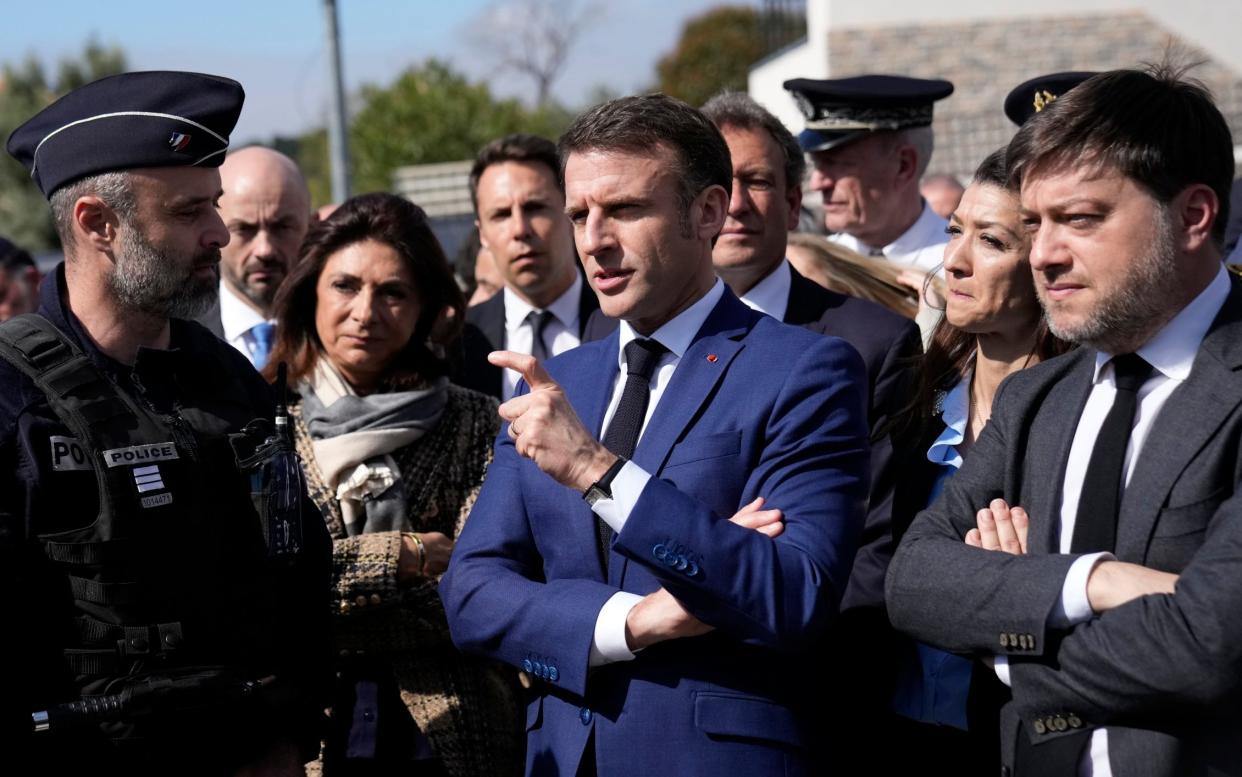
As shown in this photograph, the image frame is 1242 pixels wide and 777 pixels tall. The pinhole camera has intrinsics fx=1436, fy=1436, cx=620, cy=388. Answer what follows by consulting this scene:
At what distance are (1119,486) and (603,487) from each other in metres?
0.99

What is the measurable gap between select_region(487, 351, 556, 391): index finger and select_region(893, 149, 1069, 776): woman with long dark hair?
1.20 metres

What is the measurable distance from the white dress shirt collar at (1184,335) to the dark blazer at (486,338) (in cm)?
265

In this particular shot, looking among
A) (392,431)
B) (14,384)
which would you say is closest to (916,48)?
(392,431)

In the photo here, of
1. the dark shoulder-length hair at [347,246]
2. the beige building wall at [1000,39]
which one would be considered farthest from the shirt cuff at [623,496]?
the beige building wall at [1000,39]

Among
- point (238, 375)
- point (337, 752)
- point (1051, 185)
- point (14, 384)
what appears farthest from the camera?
point (337, 752)

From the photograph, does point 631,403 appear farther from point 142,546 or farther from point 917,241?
point 917,241

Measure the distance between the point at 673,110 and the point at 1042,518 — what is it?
49.1 inches

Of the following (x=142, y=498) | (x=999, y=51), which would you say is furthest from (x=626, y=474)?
(x=999, y=51)

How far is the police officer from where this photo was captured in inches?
118

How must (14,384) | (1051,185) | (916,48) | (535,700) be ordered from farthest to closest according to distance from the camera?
(916,48) → (535,700) → (14,384) → (1051,185)

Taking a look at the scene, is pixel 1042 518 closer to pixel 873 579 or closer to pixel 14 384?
pixel 873 579

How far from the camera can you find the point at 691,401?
10.4 ft

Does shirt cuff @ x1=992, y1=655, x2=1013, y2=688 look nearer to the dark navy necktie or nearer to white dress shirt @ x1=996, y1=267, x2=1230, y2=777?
white dress shirt @ x1=996, y1=267, x2=1230, y2=777

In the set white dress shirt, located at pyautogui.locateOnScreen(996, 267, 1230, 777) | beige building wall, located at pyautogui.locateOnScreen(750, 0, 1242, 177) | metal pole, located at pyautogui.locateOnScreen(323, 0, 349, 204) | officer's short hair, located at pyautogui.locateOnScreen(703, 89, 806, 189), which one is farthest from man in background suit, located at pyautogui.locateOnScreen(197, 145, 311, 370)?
beige building wall, located at pyautogui.locateOnScreen(750, 0, 1242, 177)
